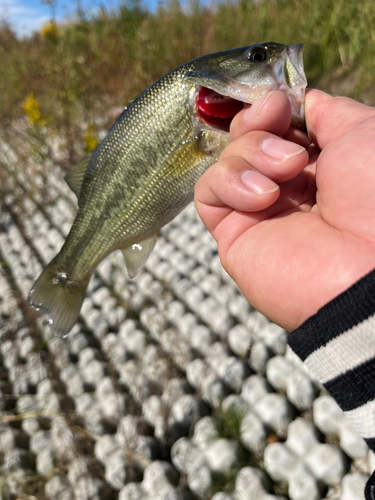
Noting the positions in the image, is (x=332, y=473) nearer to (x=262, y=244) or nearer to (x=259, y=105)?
(x=262, y=244)

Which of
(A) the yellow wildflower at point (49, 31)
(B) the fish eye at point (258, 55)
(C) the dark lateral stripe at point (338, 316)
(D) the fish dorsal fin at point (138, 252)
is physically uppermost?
(A) the yellow wildflower at point (49, 31)

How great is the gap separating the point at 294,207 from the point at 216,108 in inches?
16.1

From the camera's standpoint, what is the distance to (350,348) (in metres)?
0.74

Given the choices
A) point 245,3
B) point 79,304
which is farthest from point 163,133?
point 245,3

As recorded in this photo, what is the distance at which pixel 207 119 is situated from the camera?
1.16m

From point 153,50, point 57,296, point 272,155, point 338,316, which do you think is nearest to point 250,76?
point 272,155

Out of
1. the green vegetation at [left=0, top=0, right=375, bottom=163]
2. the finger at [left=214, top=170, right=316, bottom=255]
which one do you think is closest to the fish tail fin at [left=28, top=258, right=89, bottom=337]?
the finger at [left=214, top=170, right=316, bottom=255]

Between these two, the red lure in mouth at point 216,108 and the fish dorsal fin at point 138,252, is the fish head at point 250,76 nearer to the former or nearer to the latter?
the red lure in mouth at point 216,108

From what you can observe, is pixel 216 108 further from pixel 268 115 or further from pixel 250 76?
pixel 268 115

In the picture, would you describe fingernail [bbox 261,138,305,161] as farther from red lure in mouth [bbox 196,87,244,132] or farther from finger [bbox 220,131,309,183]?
red lure in mouth [bbox 196,87,244,132]

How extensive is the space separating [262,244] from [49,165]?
4.07 metres

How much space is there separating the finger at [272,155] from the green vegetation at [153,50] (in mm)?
2057

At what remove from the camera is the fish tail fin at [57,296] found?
153 cm

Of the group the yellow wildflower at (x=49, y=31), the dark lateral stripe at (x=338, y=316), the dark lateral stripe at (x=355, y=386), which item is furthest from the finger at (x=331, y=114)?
the yellow wildflower at (x=49, y=31)
